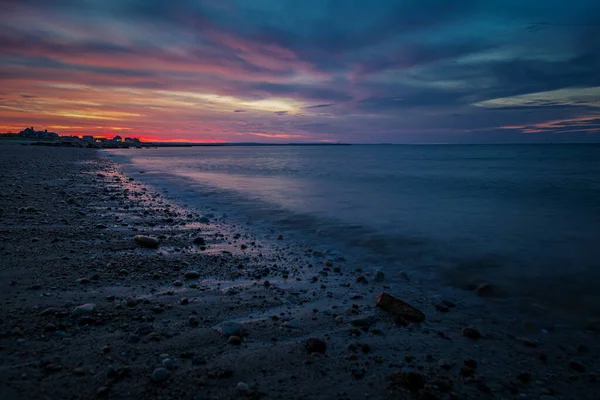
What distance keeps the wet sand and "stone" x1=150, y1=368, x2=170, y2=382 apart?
0.04 feet

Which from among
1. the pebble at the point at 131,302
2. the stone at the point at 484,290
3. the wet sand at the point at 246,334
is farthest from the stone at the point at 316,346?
the stone at the point at 484,290

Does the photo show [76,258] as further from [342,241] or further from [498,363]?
[498,363]

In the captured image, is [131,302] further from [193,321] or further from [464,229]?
[464,229]

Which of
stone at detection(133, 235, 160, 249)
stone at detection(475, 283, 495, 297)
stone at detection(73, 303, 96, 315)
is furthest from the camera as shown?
stone at detection(133, 235, 160, 249)

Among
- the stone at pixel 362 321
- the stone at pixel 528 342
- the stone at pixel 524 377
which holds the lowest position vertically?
the stone at pixel 528 342

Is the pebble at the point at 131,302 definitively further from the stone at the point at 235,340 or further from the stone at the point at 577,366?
the stone at the point at 577,366

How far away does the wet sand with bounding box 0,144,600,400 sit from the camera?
283 cm

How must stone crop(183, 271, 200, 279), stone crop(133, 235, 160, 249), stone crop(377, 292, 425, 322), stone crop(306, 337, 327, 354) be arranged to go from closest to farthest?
stone crop(306, 337, 327, 354), stone crop(377, 292, 425, 322), stone crop(183, 271, 200, 279), stone crop(133, 235, 160, 249)

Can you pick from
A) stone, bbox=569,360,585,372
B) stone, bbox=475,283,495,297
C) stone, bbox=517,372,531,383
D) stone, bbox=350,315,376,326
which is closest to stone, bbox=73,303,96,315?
stone, bbox=350,315,376,326

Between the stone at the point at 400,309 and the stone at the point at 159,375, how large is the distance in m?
2.89

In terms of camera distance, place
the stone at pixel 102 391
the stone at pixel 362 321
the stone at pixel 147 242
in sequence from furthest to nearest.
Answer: the stone at pixel 147 242, the stone at pixel 362 321, the stone at pixel 102 391

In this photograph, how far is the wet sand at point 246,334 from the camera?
283cm

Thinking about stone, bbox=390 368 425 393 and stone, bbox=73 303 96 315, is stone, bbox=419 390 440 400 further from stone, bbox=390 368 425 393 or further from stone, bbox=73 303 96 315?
stone, bbox=73 303 96 315

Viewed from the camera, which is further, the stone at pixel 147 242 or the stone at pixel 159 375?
the stone at pixel 147 242
